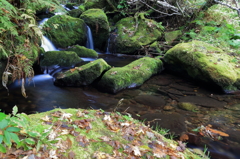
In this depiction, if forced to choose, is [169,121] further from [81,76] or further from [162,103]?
[81,76]

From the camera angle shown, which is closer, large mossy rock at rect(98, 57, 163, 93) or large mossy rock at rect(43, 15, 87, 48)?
large mossy rock at rect(98, 57, 163, 93)

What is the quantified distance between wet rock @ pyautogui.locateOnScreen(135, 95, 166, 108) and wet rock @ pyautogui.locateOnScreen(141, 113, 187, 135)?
692 mm

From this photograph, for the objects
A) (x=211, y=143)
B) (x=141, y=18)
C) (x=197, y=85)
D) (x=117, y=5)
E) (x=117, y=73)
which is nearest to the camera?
(x=211, y=143)

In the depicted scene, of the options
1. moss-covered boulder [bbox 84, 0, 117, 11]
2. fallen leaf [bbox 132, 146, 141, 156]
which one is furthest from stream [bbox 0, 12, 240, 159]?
moss-covered boulder [bbox 84, 0, 117, 11]

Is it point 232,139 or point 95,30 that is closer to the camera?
point 232,139

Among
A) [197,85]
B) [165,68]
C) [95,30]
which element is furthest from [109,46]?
[197,85]

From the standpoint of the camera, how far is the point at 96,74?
6.48 metres

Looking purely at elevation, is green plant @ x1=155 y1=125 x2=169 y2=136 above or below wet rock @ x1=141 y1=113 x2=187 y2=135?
above

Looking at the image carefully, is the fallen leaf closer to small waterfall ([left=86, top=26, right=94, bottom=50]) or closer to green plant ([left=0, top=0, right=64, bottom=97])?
green plant ([left=0, top=0, right=64, bottom=97])

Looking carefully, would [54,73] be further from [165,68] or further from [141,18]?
[141,18]

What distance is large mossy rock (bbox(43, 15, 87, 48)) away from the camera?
9992mm

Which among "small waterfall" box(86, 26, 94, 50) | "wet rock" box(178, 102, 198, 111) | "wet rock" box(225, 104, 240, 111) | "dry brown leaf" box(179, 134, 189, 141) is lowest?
"dry brown leaf" box(179, 134, 189, 141)

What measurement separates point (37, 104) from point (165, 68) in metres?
6.23

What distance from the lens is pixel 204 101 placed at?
560cm
